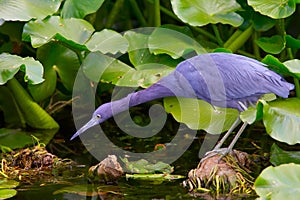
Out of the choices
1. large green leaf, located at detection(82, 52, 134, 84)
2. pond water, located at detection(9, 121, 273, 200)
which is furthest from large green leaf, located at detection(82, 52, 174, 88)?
pond water, located at detection(9, 121, 273, 200)

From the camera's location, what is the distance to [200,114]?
4426mm

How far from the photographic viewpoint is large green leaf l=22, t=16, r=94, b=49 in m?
4.47

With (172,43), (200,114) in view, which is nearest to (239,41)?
(172,43)

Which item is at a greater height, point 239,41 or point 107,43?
point 107,43

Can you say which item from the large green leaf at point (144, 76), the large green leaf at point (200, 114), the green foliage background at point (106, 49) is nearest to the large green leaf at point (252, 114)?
the green foliage background at point (106, 49)

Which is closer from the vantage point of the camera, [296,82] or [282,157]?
[282,157]

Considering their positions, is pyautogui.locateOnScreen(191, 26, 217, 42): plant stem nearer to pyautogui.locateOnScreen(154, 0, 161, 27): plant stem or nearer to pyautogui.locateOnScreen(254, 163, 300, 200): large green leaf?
pyautogui.locateOnScreen(154, 0, 161, 27): plant stem

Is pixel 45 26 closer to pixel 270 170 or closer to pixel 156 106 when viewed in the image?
pixel 156 106

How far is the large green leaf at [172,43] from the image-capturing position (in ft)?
15.1

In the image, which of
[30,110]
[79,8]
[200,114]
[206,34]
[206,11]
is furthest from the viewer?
[206,34]

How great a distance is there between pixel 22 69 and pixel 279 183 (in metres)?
1.83

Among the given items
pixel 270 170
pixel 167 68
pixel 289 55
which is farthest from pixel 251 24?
pixel 270 170

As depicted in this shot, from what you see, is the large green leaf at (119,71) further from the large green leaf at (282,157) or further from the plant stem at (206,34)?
the large green leaf at (282,157)

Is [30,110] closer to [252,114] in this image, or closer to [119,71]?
→ [119,71]
